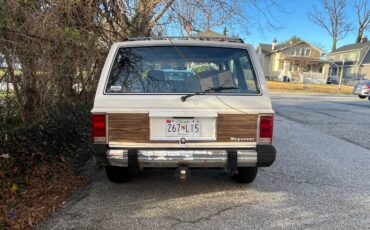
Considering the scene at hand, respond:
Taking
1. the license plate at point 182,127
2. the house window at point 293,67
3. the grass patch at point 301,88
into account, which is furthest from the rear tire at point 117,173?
the house window at point 293,67

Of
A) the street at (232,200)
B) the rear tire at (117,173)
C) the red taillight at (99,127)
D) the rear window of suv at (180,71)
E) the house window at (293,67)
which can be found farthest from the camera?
the house window at (293,67)

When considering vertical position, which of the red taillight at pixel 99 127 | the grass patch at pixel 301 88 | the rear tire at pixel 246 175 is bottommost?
the grass patch at pixel 301 88

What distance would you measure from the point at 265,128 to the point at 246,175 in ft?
3.26

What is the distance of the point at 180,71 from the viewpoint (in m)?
4.01

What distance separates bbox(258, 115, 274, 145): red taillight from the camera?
349cm

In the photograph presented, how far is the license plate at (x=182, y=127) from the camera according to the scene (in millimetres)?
3451

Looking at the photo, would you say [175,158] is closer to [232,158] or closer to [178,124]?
[178,124]

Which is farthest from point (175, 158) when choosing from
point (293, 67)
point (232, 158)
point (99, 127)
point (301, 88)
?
point (293, 67)

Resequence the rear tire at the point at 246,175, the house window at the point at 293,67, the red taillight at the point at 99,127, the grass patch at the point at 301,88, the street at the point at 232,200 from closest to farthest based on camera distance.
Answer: the street at the point at 232,200 < the red taillight at the point at 99,127 < the rear tire at the point at 246,175 < the grass patch at the point at 301,88 < the house window at the point at 293,67

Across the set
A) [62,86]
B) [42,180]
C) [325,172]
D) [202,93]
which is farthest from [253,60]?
[62,86]

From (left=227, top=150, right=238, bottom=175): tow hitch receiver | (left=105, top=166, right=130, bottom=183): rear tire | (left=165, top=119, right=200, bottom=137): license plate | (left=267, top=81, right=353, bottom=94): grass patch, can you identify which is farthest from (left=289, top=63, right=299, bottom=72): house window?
(left=165, top=119, right=200, bottom=137): license plate

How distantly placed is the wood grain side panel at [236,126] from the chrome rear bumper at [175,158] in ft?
0.56

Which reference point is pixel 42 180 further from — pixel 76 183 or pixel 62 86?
pixel 62 86

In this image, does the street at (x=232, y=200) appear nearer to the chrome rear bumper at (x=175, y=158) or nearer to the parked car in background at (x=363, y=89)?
the chrome rear bumper at (x=175, y=158)
